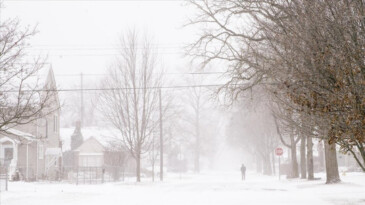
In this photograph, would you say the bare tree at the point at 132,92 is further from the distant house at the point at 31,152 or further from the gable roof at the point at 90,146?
the gable roof at the point at 90,146

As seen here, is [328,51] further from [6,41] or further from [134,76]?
[134,76]

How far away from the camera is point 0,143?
148ft

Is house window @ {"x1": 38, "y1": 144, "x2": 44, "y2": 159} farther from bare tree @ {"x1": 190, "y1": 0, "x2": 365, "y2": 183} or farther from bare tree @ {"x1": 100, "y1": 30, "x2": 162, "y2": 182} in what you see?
bare tree @ {"x1": 190, "y1": 0, "x2": 365, "y2": 183}

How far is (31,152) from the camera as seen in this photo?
154ft

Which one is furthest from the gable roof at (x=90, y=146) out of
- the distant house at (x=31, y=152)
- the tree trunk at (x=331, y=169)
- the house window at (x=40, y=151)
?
the tree trunk at (x=331, y=169)

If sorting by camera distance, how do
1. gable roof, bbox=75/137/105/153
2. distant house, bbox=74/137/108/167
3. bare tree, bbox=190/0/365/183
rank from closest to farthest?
bare tree, bbox=190/0/365/183
distant house, bbox=74/137/108/167
gable roof, bbox=75/137/105/153

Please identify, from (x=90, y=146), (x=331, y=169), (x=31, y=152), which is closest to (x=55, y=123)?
(x=31, y=152)

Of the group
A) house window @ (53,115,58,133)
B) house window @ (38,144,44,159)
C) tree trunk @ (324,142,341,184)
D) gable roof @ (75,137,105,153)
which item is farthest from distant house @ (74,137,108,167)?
tree trunk @ (324,142,341,184)

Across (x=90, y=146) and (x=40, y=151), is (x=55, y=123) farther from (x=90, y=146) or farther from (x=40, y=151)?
(x=90, y=146)

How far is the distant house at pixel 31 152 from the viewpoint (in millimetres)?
44000

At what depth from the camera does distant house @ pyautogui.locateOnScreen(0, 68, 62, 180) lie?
44.0 m

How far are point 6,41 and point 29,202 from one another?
6208mm

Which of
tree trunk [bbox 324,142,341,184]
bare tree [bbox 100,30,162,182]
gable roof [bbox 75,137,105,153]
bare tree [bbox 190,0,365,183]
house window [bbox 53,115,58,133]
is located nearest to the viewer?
bare tree [bbox 190,0,365,183]

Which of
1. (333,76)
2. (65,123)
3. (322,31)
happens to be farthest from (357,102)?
(65,123)
